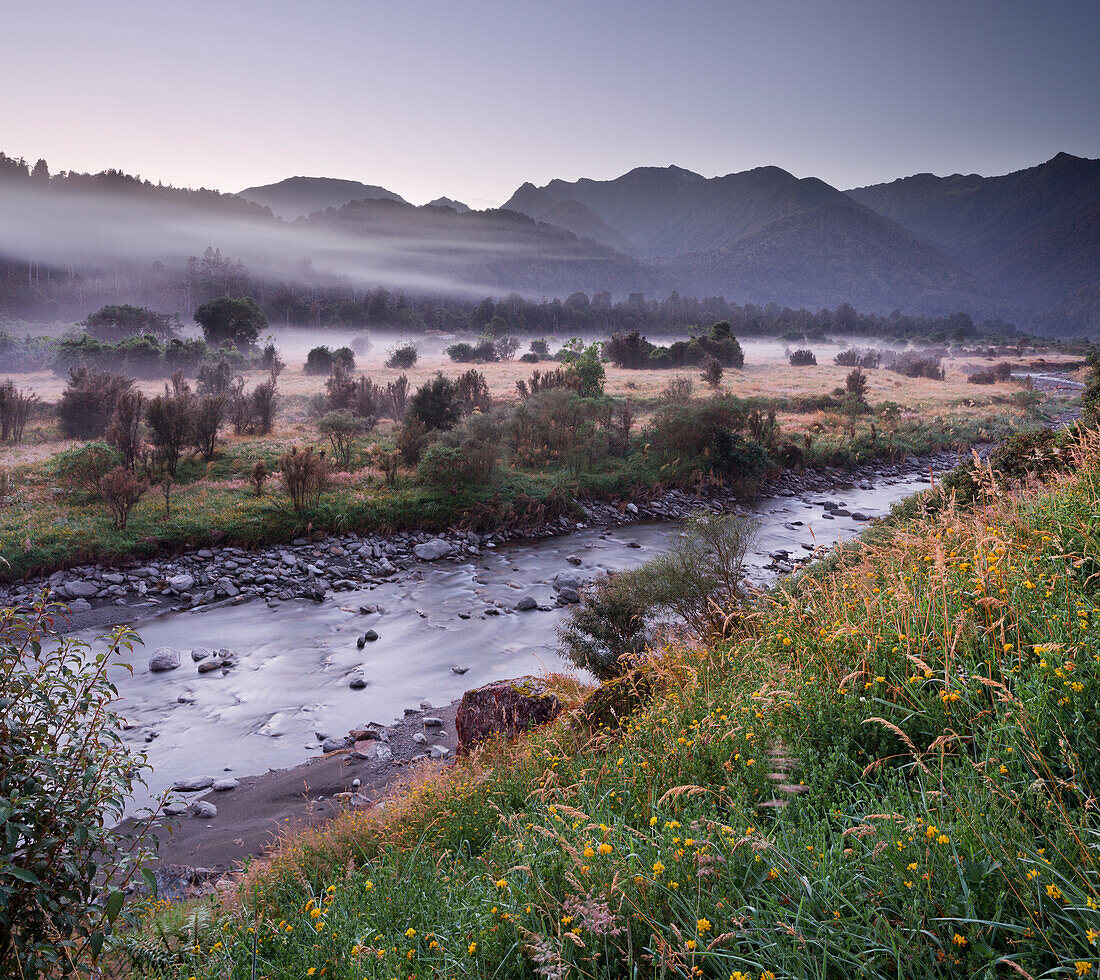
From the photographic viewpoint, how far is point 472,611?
14.1 meters

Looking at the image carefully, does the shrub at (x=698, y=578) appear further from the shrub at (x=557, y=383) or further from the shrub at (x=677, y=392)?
the shrub at (x=677, y=392)

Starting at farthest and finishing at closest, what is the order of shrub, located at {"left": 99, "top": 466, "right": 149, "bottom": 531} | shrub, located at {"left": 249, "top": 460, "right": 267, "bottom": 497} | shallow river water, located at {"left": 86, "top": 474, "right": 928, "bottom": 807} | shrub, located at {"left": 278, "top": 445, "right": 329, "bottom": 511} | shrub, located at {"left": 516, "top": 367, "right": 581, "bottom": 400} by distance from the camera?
shrub, located at {"left": 516, "top": 367, "right": 581, "bottom": 400} < shrub, located at {"left": 249, "top": 460, "right": 267, "bottom": 497} < shrub, located at {"left": 278, "top": 445, "right": 329, "bottom": 511} < shrub, located at {"left": 99, "top": 466, "right": 149, "bottom": 531} < shallow river water, located at {"left": 86, "top": 474, "right": 928, "bottom": 807}

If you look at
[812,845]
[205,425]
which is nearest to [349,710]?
[812,845]

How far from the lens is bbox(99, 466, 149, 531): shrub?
15.0 metres

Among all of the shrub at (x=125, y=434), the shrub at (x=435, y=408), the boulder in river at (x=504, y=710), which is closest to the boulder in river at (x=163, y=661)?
the boulder in river at (x=504, y=710)

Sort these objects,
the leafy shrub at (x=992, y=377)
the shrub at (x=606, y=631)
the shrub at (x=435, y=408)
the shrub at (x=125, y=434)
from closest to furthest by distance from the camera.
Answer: the shrub at (x=606, y=631) → the shrub at (x=125, y=434) → the shrub at (x=435, y=408) → the leafy shrub at (x=992, y=377)

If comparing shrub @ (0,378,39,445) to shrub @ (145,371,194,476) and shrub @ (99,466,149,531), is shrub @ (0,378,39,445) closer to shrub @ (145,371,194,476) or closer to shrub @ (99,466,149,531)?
shrub @ (145,371,194,476)

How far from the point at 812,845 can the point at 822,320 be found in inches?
5141

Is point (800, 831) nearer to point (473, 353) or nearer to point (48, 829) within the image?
point (48, 829)

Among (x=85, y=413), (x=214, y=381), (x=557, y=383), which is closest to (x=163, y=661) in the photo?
(x=85, y=413)

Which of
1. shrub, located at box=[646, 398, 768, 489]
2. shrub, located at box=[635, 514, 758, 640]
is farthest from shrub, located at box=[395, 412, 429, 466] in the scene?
shrub, located at box=[635, 514, 758, 640]

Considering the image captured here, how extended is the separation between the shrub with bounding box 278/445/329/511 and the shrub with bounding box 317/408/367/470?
9.41 feet

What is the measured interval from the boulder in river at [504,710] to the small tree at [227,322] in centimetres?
5447

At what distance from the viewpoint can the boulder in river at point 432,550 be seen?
17.2 meters
